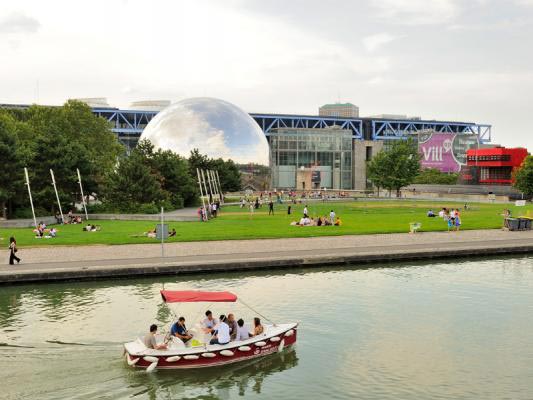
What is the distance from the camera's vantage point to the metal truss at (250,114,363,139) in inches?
7224

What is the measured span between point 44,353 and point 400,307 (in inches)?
533

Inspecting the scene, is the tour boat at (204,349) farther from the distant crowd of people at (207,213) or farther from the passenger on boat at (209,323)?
the distant crowd of people at (207,213)

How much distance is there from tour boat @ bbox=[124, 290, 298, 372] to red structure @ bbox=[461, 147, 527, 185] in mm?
118611

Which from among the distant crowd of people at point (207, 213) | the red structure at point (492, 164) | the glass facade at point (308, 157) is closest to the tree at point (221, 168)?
the distant crowd of people at point (207, 213)

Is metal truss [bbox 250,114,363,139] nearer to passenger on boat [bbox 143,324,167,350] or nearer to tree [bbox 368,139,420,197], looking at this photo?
tree [bbox 368,139,420,197]

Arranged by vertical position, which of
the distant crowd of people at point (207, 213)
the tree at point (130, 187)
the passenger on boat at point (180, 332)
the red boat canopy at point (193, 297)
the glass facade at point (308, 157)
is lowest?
the passenger on boat at point (180, 332)

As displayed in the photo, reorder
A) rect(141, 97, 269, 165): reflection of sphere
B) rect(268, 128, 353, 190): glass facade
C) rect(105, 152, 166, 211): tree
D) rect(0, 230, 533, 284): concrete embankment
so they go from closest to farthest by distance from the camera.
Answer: rect(0, 230, 533, 284): concrete embankment
rect(105, 152, 166, 211): tree
rect(141, 97, 269, 165): reflection of sphere
rect(268, 128, 353, 190): glass facade

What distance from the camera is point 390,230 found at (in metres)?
46.2

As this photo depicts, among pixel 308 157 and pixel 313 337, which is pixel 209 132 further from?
pixel 313 337

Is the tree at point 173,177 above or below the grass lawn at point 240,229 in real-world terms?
above

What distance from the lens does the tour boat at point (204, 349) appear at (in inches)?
702

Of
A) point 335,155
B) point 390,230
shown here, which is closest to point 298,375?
point 390,230

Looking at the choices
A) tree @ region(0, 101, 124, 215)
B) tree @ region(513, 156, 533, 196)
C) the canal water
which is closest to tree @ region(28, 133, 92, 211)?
tree @ region(0, 101, 124, 215)

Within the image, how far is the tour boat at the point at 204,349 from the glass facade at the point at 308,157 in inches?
5226
